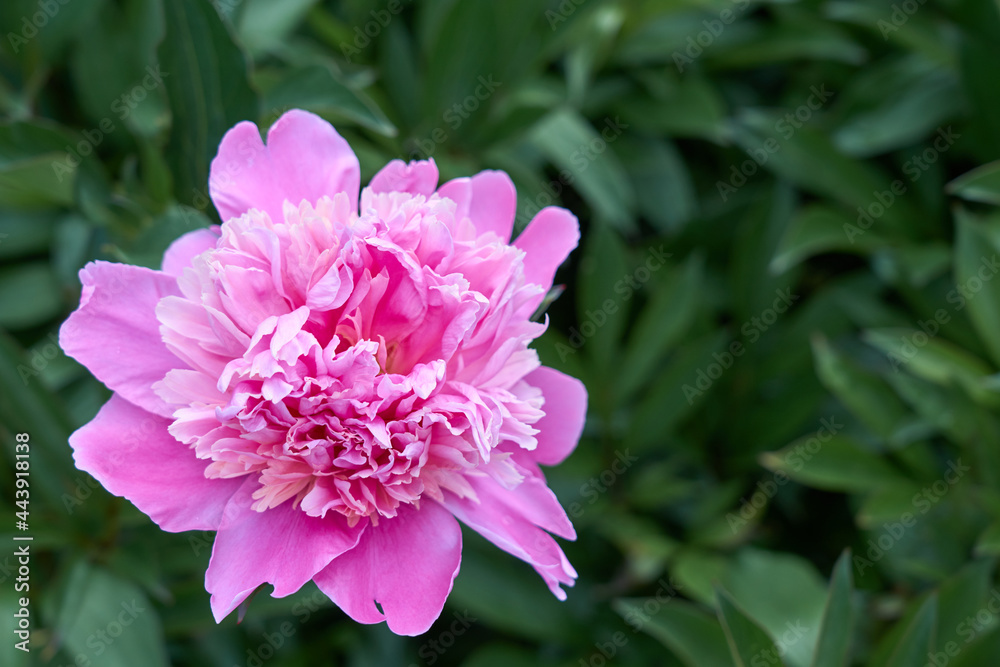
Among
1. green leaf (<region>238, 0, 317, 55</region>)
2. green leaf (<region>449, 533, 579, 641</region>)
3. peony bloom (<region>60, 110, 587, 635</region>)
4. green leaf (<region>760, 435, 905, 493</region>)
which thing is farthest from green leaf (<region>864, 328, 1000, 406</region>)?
green leaf (<region>238, 0, 317, 55</region>)

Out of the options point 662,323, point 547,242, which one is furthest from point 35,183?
point 662,323

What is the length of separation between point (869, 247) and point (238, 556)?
3.65 ft

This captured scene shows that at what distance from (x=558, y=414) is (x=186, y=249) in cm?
35

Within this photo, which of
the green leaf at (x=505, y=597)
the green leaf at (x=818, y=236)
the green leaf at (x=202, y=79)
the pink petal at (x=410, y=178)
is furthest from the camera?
the green leaf at (x=818, y=236)

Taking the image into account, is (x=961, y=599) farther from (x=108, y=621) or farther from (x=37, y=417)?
(x=37, y=417)

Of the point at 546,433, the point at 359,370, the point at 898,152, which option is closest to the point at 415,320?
the point at 359,370

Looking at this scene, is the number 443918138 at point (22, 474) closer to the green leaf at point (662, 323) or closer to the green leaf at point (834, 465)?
the green leaf at point (662, 323)

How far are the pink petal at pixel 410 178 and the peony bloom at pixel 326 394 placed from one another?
0.09 feet

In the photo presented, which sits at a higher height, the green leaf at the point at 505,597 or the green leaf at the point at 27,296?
the green leaf at the point at 27,296

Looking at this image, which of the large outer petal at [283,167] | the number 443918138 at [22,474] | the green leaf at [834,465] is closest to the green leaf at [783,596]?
the green leaf at [834,465]

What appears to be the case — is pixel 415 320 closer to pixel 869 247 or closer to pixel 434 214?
pixel 434 214

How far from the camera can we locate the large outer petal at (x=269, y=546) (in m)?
0.60

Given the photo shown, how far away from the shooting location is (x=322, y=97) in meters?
0.90

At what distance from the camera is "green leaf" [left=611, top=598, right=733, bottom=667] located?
990mm
